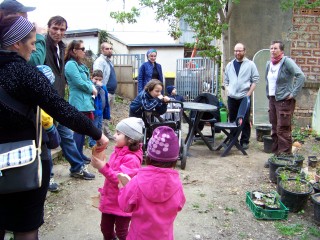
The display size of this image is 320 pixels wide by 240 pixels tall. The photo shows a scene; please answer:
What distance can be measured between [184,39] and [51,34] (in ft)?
65.6

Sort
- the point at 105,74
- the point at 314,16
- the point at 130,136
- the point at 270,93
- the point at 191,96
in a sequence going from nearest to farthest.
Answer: the point at 130,136
the point at 270,93
the point at 105,74
the point at 314,16
the point at 191,96

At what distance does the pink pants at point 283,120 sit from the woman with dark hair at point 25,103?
4.42m

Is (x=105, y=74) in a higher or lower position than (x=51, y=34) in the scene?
lower

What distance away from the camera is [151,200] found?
225 centimetres

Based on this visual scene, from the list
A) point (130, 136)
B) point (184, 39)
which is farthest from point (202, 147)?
point (184, 39)

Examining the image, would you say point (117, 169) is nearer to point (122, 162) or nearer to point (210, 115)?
point (122, 162)

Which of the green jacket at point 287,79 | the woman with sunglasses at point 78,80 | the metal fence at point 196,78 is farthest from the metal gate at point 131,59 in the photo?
the woman with sunglasses at point 78,80

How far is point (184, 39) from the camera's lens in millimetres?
23547

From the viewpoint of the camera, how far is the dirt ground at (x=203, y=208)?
12.3ft

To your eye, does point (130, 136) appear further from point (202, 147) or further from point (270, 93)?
point (202, 147)

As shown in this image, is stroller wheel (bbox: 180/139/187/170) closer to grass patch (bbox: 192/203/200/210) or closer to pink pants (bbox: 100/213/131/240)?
grass patch (bbox: 192/203/200/210)

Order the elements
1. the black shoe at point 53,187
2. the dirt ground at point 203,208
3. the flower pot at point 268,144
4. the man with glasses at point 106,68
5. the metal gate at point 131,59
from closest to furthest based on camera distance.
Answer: the dirt ground at point 203,208
the black shoe at point 53,187
the flower pot at point 268,144
the man with glasses at point 106,68
the metal gate at point 131,59

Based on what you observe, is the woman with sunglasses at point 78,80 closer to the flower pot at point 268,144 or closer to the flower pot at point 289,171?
the flower pot at point 289,171

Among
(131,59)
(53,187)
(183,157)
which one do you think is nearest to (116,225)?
(53,187)
